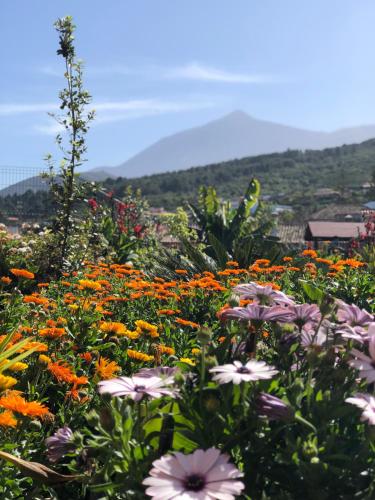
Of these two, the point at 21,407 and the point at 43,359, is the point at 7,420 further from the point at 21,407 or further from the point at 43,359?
the point at 43,359

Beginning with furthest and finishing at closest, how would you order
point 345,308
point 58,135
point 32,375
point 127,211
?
point 127,211, point 58,135, point 32,375, point 345,308

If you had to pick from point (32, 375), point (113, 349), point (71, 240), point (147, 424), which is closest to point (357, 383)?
point (147, 424)

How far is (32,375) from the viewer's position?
269 cm

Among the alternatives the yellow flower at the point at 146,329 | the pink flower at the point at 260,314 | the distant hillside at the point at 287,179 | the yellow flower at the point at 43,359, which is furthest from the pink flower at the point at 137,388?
the distant hillside at the point at 287,179

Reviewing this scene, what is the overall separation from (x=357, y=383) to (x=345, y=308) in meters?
0.25

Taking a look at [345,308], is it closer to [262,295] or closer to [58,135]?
[262,295]

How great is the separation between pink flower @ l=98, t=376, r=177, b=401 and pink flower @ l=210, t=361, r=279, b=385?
0.13 metres

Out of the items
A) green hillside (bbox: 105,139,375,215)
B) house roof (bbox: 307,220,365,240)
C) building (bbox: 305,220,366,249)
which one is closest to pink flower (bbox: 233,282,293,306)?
building (bbox: 305,220,366,249)

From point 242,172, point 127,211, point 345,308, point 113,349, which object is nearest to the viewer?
point 345,308

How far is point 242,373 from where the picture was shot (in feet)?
4.36

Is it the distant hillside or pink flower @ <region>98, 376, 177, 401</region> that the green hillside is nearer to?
the distant hillside

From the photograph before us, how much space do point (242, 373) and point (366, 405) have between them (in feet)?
0.95

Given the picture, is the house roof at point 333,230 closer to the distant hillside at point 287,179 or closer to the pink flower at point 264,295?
the pink flower at point 264,295

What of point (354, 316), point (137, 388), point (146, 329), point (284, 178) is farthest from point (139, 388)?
point (284, 178)
